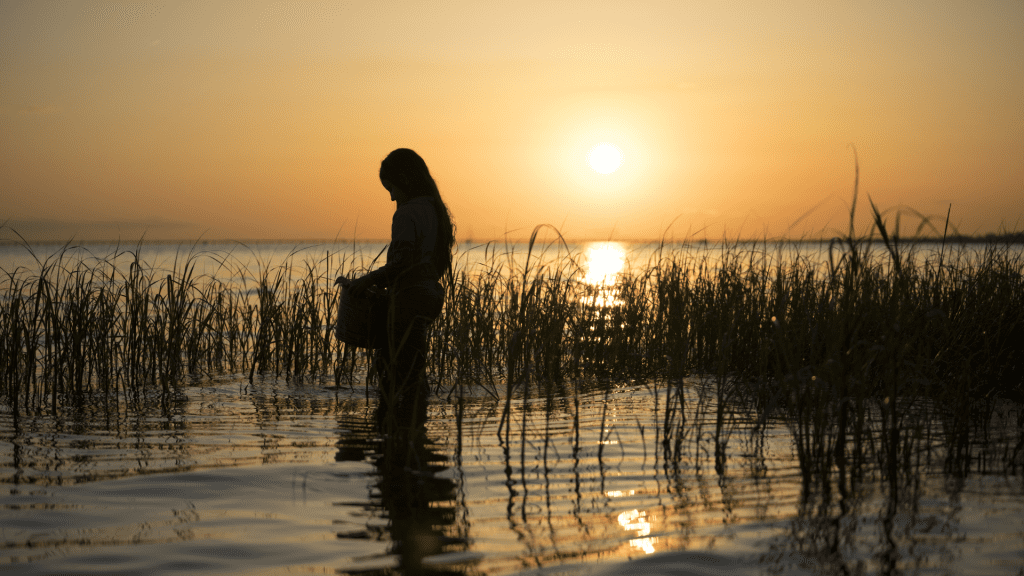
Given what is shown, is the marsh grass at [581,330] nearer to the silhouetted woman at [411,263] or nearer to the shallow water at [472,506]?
the silhouetted woman at [411,263]

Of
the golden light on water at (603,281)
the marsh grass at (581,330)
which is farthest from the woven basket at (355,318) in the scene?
the golden light on water at (603,281)

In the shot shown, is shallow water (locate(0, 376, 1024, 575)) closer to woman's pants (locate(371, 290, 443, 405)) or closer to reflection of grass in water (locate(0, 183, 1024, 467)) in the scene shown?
woman's pants (locate(371, 290, 443, 405))

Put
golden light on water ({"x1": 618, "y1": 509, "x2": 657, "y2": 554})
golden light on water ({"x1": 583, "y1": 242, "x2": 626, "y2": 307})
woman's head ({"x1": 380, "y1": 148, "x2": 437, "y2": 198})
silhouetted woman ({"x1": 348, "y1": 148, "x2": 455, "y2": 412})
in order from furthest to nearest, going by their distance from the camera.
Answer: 1. golden light on water ({"x1": 583, "y1": 242, "x2": 626, "y2": 307})
2. woman's head ({"x1": 380, "y1": 148, "x2": 437, "y2": 198})
3. silhouetted woman ({"x1": 348, "y1": 148, "x2": 455, "y2": 412})
4. golden light on water ({"x1": 618, "y1": 509, "x2": 657, "y2": 554})

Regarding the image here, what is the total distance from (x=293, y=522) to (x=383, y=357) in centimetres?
204

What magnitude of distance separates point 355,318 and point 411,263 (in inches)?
19.9

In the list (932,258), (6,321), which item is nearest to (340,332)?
(6,321)

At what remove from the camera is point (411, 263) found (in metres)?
4.37

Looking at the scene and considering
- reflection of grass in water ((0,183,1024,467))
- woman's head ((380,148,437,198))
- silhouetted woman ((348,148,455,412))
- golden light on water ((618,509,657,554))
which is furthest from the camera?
reflection of grass in water ((0,183,1024,467))

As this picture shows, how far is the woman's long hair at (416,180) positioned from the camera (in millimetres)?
4453

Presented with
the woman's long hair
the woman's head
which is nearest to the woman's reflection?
the woman's long hair

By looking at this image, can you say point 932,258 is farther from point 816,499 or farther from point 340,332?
point 340,332

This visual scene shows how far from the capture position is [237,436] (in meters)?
3.96

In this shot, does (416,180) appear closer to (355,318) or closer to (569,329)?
(355,318)

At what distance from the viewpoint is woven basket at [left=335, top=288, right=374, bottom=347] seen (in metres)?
4.48
